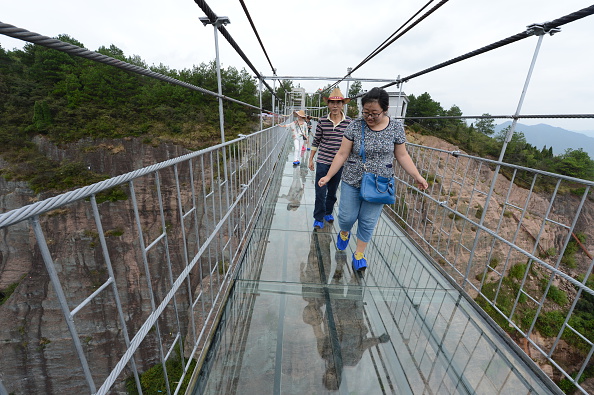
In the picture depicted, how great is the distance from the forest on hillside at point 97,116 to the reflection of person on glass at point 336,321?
27.0 meters

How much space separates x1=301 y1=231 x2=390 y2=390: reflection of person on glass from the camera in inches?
69.8

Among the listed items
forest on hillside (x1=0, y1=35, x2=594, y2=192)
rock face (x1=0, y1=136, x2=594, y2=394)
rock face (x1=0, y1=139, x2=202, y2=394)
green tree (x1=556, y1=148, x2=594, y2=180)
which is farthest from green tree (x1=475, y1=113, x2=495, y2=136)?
rock face (x1=0, y1=139, x2=202, y2=394)

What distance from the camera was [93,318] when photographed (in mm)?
19703

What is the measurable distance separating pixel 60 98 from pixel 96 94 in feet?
12.2

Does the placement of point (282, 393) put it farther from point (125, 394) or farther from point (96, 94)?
point (96, 94)

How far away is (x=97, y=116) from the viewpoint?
3159cm

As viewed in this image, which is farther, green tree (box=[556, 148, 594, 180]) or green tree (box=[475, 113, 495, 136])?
green tree (box=[475, 113, 495, 136])

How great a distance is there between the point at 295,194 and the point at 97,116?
36.9 metres

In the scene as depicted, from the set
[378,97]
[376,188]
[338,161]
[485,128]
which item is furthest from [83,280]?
[485,128]

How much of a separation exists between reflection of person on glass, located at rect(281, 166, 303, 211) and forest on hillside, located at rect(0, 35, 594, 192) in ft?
77.0

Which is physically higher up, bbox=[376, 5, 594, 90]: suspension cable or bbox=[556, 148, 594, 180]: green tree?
bbox=[376, 5, 594, 90]: suspension cable

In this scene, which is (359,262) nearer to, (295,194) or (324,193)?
(324,193)

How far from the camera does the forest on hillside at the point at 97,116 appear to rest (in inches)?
1096

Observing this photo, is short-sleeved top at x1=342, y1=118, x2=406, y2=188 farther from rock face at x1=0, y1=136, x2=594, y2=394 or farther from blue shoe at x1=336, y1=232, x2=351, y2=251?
rock face at x1=0, y1=136, x2=594, y2=394
